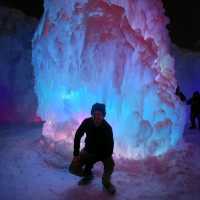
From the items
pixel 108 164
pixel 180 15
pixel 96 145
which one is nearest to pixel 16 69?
pixel 180 15

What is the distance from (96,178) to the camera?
6.14 metres

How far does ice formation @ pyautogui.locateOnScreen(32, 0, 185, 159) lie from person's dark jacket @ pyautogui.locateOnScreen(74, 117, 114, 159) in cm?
209

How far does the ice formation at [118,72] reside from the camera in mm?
7516

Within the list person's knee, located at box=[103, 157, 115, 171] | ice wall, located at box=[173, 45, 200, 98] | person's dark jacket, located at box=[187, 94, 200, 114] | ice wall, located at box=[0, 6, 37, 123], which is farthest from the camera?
ice wall, located at box=[173, 45, 200, 98]

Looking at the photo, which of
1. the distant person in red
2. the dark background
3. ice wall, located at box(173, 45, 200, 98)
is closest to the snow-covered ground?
the distant person in red

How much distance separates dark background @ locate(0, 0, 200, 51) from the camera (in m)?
15.1

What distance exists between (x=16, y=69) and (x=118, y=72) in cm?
881

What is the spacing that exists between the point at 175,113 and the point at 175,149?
0.96 meters

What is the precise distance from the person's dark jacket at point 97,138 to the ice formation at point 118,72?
6.85 ft

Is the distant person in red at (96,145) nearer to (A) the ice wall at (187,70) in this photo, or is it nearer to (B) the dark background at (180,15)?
(B) the dark background at (180,15)

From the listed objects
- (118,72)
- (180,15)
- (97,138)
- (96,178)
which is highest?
(180,15)

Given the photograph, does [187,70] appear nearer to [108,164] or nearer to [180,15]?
[180,15]

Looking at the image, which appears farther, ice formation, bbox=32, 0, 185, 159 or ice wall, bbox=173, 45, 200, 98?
ice wall, bbox=173, 45, 200, 98

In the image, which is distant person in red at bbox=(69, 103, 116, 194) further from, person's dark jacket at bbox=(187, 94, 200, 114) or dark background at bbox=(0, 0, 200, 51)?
dark background at bbox=(0, 0, 200, 51)
